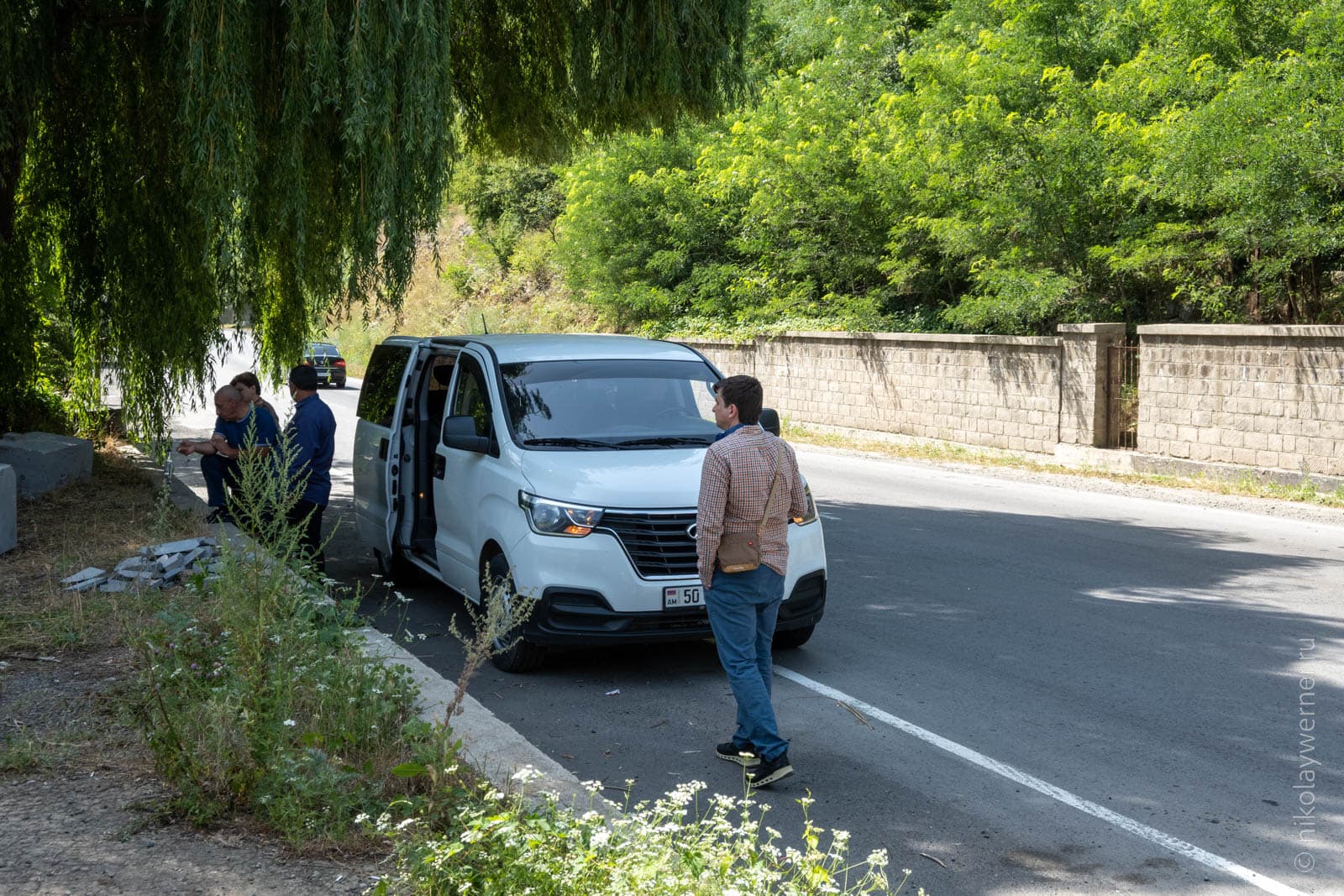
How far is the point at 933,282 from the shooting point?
26969mm

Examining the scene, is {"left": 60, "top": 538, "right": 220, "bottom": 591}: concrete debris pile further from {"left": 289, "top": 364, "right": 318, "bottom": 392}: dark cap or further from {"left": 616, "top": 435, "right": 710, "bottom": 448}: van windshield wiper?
{"left": 616, "top": 435, "right": 710, "bottom": 448}: van windshield wiper

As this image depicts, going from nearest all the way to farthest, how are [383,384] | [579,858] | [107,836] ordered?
[579,858] → [107,836] → [383,384]

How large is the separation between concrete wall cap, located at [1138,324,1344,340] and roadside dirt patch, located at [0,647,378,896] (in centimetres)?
1430

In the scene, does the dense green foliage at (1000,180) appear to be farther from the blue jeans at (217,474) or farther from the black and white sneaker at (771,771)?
the black and white sneaker at (771,771)

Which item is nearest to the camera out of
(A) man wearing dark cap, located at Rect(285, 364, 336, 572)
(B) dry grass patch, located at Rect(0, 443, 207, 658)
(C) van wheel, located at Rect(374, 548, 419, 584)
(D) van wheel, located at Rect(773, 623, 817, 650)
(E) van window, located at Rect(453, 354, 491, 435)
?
(B) dry grass patch, located at Rect(0, 443, 207, 658)

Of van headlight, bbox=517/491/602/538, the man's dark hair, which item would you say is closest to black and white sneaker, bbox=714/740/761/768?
the man's dark hair

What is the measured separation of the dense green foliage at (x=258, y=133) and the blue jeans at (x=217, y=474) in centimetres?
138

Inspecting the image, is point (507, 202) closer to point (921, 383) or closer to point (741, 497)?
point (921, 383)

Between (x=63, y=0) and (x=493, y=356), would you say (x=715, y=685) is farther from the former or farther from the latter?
(x=63, y=0)

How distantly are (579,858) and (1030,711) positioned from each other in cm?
364

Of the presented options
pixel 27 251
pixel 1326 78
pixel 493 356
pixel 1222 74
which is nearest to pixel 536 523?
pixel 493 356

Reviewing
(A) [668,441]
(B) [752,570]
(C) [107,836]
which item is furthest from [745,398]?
(C) [107,836]

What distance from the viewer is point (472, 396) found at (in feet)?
28.3

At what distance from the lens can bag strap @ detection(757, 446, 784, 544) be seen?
5.57 metres
